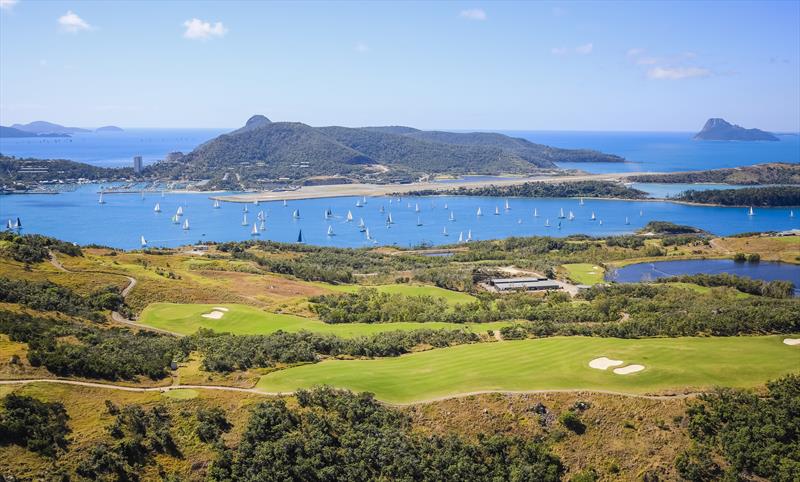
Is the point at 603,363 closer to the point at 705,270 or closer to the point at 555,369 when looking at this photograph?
the point at 555,369

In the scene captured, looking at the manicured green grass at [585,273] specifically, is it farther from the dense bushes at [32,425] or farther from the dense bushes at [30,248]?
the dense bushes at [32,425]

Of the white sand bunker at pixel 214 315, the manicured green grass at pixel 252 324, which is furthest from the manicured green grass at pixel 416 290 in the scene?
the white sand bunker at pixel 214 315

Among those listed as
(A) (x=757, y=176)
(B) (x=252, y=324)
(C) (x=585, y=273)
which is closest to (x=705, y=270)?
(C) (x=585, y=273)

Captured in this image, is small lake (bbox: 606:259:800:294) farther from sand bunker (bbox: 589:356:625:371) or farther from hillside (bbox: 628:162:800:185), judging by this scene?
hillside (bbox: 628:162:800:185)

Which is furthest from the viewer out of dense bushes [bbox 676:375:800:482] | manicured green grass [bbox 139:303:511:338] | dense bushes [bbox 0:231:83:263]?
dense bushes [bbox 0:231:83:263]

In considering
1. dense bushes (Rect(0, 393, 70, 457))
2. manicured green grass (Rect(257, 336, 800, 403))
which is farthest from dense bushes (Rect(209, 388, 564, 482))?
dense bushes (Rect(0, 393, 70, 457))

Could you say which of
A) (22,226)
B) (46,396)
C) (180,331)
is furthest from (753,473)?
(22,226)
